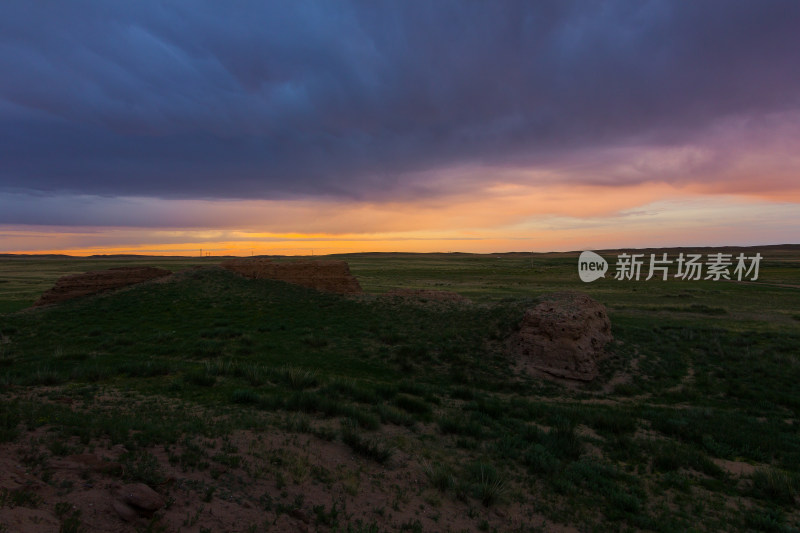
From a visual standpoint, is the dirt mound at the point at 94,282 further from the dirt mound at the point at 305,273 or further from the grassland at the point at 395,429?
the dirt mound at the point at 305,273

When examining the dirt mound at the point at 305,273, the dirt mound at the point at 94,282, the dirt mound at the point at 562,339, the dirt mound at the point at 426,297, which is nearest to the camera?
the dirt mound at the point at 562,339

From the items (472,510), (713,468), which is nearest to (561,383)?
(713,468)

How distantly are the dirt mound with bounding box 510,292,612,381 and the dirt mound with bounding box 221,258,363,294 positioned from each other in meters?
15.7

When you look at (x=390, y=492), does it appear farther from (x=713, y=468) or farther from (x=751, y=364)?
(x=751, y=364)

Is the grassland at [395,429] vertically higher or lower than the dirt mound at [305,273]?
lower

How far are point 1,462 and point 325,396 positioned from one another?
6377 mm

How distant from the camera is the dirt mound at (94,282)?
25058mm

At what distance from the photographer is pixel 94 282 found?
2666cm

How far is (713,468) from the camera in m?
8.30

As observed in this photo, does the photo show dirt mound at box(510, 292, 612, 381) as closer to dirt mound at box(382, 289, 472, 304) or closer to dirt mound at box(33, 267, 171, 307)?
dirt mound at box(382, 289, 472, 304)

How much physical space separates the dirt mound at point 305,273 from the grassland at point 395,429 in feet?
33.5

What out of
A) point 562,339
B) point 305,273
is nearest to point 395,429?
point 562,339

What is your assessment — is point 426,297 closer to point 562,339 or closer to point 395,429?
point 562,339

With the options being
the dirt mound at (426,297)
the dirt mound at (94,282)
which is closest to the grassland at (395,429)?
the dirt mound at (94,282)
